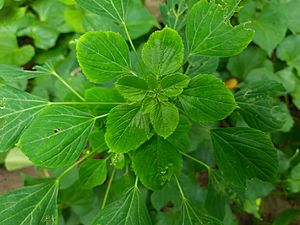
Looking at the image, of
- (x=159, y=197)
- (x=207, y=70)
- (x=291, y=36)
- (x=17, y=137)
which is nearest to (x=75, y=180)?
(x=159, y=197)

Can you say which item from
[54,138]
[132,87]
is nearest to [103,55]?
[132,87]

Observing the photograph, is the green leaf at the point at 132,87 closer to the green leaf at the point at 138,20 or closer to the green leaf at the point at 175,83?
the green leaf at the point at 175,83

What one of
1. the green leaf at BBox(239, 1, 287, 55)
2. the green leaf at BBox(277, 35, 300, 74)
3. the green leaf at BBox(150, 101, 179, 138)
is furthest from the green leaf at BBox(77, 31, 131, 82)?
the green leaf at BBox(277, 35, 300, 74)

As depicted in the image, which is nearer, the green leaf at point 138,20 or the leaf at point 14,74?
the leaf at point 14,74

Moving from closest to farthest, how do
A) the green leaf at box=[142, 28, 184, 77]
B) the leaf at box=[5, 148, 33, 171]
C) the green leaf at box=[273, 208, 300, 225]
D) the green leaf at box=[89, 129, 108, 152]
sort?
the green leaf at box=[142, 28, 184, 77], the green leaf at box=[89, 129, 108, 152], the green leaf at box=[273, 208, 300, 225], the leaf at box=[5, 148, 33, 171]

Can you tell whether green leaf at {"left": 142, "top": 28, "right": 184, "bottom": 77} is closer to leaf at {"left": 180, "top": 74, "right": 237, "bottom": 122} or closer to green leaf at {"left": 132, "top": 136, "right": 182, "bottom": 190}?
leaf at {"left": 180, "top": 74, "right": 237, "bottom": 122}

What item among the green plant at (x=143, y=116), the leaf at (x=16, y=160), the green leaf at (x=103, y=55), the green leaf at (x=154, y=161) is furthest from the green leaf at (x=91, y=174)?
the leaf at (x=16, y=160)

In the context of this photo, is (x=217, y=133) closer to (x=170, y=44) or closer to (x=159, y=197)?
(x=170, y=44)
